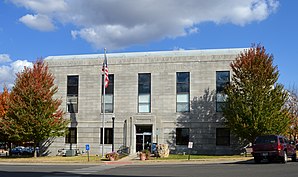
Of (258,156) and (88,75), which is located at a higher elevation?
(88,75)

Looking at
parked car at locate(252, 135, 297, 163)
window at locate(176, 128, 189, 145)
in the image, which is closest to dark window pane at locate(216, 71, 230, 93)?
window at locate(176, 128, 189, 145)

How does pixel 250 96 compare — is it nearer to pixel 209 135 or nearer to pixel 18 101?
pixel 209 135

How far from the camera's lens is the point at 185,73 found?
4231 centimetres

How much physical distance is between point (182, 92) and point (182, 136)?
4.62m

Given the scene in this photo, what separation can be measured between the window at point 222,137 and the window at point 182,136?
319cm

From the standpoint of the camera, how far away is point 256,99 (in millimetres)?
35844

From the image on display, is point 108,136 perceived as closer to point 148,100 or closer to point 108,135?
point 108,135

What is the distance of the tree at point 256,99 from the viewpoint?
35.7 m

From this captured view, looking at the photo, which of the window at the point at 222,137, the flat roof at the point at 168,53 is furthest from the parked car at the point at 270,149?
the flat roof at the point at 168,53

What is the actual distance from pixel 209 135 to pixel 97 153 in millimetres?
12306

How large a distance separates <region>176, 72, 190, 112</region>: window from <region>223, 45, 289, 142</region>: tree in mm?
5691

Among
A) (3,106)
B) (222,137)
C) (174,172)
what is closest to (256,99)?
(222,137)

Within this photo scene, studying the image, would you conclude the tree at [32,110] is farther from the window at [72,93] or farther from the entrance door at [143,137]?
the entrance door at [143,137]

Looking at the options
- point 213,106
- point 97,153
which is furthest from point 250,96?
point 97,153
